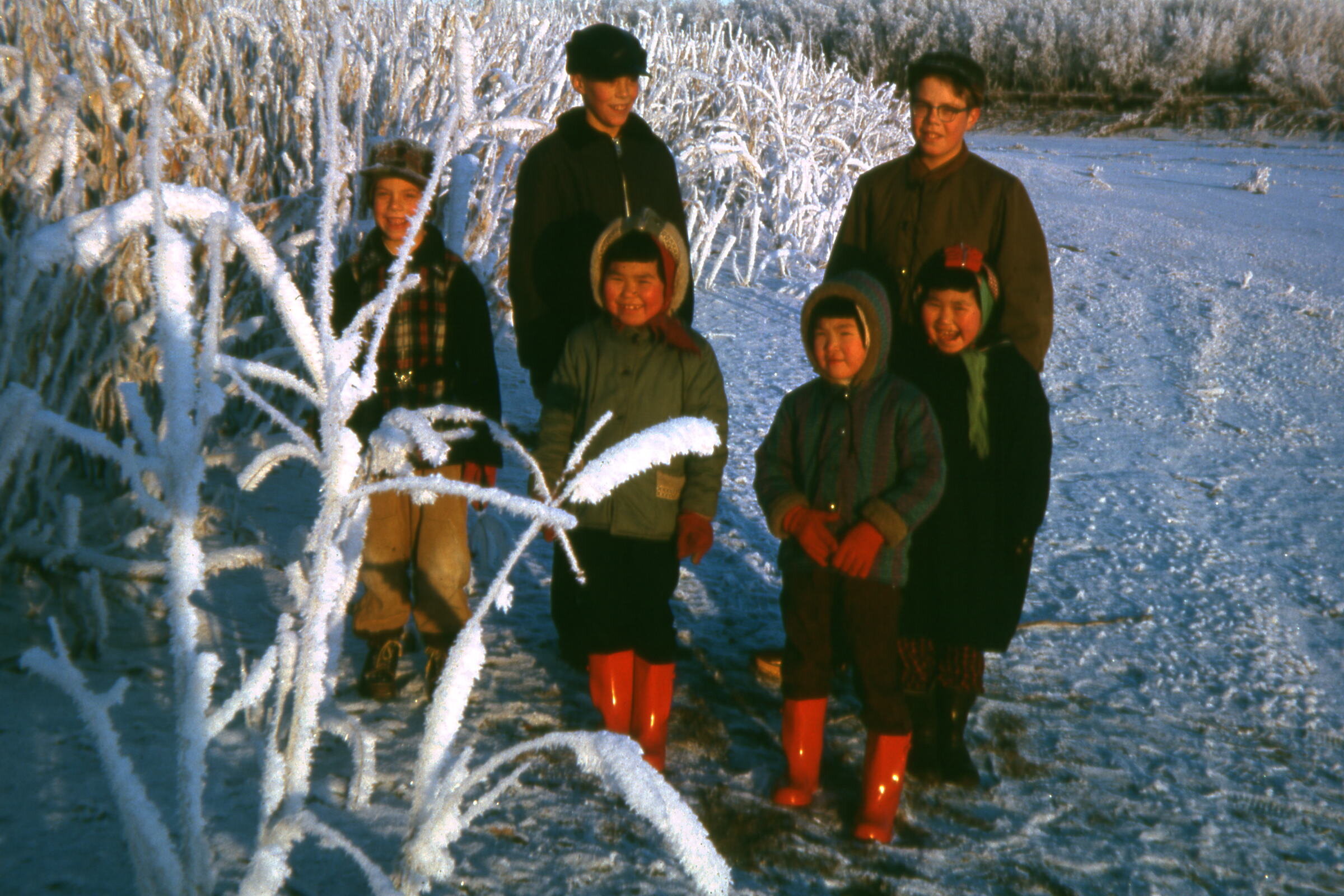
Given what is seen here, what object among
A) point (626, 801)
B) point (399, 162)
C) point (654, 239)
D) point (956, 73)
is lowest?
point (626, 801)

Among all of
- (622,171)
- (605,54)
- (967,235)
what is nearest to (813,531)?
(967,235)

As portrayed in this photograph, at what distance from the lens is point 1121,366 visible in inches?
213

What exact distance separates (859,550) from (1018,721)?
0.75 m

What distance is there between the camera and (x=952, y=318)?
7.53ft

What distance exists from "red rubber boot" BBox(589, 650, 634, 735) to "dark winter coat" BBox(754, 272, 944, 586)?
1.48 feet

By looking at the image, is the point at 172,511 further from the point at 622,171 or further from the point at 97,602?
the point at 622,171

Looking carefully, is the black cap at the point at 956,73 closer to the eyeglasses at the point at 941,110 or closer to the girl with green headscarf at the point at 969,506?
the eyeglasses at the point at 941,110

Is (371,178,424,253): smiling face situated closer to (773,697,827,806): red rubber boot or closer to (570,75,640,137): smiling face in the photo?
(570,75,640,137): smiling face

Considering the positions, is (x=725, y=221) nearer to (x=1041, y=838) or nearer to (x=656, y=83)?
(x=656, y=83)

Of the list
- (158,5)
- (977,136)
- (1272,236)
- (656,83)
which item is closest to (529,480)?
(158,5)

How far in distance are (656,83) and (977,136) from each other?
12740 millimetres

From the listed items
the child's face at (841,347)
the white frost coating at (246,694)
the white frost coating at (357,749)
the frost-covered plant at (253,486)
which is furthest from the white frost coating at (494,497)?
the child's face at (841,347)

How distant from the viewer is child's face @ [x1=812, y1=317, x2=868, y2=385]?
7.04ft

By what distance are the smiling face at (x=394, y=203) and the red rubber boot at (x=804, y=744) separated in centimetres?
135
